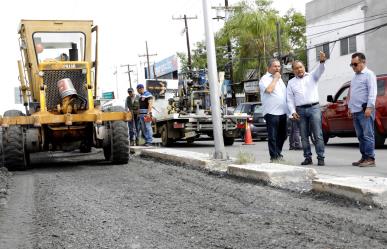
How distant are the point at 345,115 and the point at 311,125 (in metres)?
4.71

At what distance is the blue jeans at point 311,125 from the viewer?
28.8 ft

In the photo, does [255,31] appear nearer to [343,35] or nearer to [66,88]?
[343,35]

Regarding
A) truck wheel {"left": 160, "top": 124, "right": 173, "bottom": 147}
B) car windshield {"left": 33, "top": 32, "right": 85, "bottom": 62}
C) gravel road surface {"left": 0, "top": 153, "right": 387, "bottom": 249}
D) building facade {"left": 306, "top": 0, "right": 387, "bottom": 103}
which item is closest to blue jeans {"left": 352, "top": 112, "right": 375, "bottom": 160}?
gravel road surface {"left": 0, "top": 153, "right": 387, "bottom": 249}

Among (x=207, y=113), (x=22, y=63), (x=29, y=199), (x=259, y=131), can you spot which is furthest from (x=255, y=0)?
(x=29, y=199)

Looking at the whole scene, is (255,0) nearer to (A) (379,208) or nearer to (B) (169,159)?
(B) (169,159)

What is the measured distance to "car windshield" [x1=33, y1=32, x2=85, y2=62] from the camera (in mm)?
11320

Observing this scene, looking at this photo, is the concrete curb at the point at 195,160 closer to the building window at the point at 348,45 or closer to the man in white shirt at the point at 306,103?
the man in white shirt at the point at 306,103

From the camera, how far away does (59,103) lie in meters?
10.9

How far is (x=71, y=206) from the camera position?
5.98m

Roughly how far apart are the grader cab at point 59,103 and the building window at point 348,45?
22109 millimetres

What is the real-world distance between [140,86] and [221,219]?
10666 mm

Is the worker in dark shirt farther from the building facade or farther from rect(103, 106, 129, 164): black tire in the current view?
the building facade

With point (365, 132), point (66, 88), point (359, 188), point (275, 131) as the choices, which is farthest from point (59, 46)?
point (359, 188)

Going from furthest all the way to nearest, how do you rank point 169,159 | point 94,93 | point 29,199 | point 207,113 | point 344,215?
1. point 207,113
2. point 94,93
3. point 169,159
4. point 29,199
5. point 344,215
